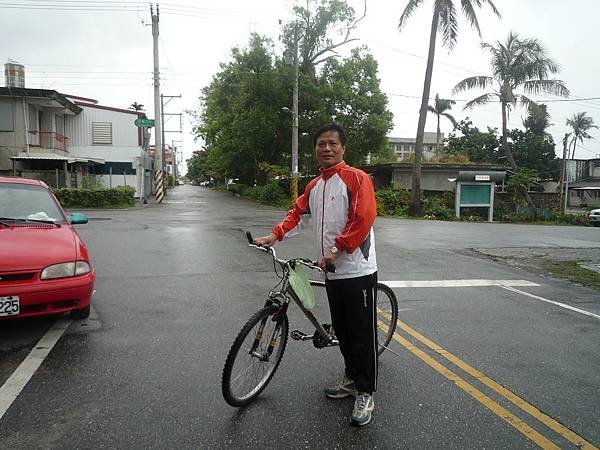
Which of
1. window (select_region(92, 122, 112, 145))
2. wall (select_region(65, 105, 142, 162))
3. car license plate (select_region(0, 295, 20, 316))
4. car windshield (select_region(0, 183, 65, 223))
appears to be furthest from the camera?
window (select_region(92, 122, 112, 145))

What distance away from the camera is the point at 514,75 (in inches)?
1227

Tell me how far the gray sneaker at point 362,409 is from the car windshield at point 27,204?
4.07 metres

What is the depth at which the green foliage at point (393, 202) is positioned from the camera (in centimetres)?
2539

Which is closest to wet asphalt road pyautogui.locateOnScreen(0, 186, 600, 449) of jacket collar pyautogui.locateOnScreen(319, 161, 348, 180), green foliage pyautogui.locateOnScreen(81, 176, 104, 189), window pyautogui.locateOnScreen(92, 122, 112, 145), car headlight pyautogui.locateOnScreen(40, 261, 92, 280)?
car headlight pyautogui.locateOnScreen(40, 261, 92, 280)

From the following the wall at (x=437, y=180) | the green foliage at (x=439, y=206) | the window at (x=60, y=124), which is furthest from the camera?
the wall at (x=437, y=180)

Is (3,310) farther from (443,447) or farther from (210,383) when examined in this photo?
(443,447)

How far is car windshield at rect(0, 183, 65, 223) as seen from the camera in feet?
17.2

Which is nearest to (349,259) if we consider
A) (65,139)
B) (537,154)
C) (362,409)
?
(362,409)

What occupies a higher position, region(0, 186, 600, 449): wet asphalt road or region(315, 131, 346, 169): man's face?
region(315, 131, 346, 169): man's face

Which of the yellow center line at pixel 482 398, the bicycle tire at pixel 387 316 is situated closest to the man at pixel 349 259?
the yellow center line at pixel 482 398

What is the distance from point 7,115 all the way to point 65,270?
84.5 ft

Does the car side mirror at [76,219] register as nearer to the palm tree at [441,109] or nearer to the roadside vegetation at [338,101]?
the roadside vegetation at [338,101]

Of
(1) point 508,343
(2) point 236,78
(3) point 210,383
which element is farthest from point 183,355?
(2) point 236,78

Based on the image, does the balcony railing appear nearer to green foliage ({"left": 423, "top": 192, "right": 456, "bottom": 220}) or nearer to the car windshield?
green foliage ({"left": 423, "top": 192, "right": 456, "bottom": 220})
